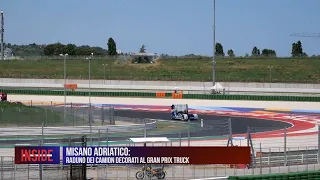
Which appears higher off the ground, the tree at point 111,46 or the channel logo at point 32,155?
the tree at point 111,46

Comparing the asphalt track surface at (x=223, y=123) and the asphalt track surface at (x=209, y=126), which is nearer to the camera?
the asphalt track surface at (x=209, y=126)

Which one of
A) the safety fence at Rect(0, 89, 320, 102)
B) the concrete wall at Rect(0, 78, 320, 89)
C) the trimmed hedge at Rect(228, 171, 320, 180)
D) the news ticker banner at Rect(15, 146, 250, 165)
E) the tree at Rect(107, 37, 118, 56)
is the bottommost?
the trimmed hedge at Rect(228, 171, 320, 180)

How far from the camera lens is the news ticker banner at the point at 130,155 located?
1199 inches

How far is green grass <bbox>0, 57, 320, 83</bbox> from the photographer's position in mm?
109500

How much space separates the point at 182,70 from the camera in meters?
121

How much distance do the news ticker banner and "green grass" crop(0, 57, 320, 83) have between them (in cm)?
7211

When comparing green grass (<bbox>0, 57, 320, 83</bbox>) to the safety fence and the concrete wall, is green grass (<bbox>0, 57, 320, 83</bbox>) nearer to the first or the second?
the concrete wall

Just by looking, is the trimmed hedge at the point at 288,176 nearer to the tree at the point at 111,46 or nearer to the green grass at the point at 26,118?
the green grass at the point at 26,118

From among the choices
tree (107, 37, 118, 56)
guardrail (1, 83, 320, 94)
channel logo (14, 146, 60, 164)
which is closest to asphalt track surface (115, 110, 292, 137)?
channel logo (14, 146, 60, 164)

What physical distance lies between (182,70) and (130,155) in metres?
90.3

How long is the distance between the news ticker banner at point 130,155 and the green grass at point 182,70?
72.1 metres

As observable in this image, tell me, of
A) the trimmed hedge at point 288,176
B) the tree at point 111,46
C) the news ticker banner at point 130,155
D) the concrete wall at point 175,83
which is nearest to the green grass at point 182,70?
the concrete wall at point 175,83

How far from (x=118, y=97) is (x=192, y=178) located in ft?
170

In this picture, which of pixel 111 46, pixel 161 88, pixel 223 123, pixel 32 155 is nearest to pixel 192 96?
pixel 161 88
